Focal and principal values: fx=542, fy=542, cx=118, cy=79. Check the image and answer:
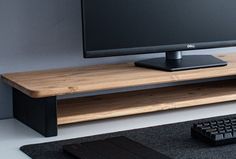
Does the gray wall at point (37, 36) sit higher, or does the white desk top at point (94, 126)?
the gray wall at point (37, 36)

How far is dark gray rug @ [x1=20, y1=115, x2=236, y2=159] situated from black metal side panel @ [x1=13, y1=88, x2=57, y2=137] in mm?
81

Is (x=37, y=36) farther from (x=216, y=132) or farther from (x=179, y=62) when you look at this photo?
(x=216, y=132)

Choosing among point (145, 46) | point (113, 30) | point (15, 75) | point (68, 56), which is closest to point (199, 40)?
point (145, 46)

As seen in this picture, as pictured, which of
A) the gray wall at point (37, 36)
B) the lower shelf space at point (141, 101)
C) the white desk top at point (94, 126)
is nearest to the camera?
the white desk top at point (94, 126)

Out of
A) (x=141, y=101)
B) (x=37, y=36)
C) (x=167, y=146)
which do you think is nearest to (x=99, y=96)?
(x=141, y=101)

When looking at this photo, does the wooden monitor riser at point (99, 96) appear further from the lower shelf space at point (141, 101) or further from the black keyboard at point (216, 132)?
the black keyboard at point (216, 132)

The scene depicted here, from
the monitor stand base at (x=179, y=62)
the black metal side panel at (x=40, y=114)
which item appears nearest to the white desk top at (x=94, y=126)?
the black metal side panel at (x=40, y=114)

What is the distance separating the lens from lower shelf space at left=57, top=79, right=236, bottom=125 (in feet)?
4.97

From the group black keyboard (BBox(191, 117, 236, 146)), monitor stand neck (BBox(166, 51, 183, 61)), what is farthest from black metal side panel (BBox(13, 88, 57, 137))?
monitor stand neck (BBox(166, 51, 183, 61))

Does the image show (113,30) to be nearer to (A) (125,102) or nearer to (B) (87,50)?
(B) (87,50)

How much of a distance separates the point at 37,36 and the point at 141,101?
14.9 inches

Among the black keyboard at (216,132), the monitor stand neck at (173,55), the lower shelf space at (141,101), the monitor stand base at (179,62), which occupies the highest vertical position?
the monitor stand neck at (173,55)

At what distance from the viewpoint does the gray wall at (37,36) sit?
163 cm

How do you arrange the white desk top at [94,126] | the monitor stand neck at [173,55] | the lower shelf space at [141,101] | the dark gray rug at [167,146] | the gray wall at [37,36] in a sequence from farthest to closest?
the monitor stand neck at [173,55] < the gray wall at [37,36] < the lower shelf space at [141,101] < the white desk top at [94,126] < the dark gray rug at [167,146]
